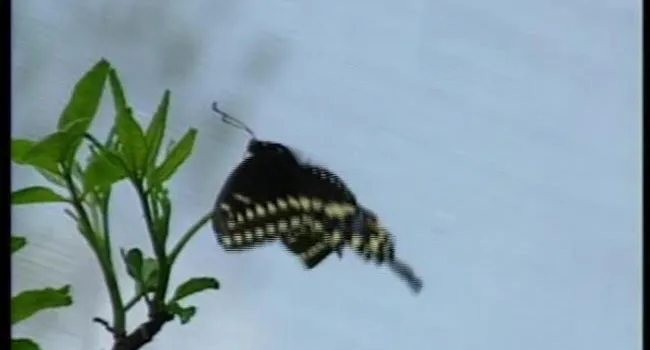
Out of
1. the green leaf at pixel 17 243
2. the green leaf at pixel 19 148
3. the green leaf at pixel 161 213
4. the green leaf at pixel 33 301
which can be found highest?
the green leaf at pixel 19 148

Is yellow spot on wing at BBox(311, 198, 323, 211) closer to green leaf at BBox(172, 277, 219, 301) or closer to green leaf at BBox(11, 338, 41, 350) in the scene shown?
green leaf at BBox(172, 277, 219, 301)

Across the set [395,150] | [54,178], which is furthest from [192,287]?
[395,150]

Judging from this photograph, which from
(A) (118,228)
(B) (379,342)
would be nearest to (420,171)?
(B) (379,342)

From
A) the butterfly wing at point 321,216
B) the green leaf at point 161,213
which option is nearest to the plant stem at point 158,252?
the green leaf at point 161,213

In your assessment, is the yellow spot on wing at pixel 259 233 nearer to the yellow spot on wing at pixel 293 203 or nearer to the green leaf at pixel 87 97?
the yellow spot on wing at pixel 293 203

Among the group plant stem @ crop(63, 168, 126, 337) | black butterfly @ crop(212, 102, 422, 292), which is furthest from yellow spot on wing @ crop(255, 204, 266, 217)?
plant stem @ crop(63, 168, 126, 337)

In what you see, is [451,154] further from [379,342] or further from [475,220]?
[379,342]
